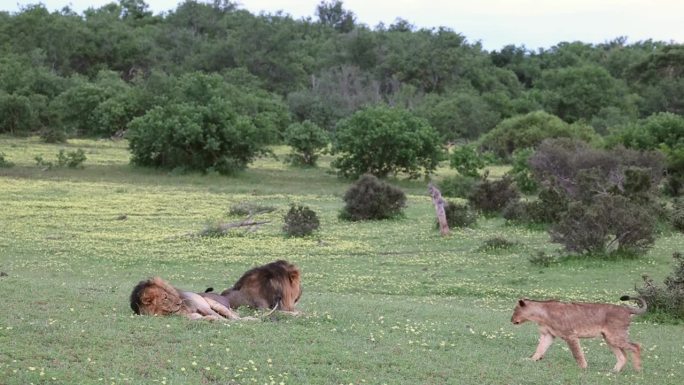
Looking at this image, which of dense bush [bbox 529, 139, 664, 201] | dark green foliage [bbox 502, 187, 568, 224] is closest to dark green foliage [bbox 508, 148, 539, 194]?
dense bush [bbox 529, 139, 664, 201]

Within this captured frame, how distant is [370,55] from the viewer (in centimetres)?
8750

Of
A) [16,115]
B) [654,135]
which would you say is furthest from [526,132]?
[16,115]

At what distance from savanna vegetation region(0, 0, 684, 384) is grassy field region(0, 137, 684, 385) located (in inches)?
2.1

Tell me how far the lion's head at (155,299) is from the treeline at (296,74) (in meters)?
40.6

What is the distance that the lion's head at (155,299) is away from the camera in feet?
35.9

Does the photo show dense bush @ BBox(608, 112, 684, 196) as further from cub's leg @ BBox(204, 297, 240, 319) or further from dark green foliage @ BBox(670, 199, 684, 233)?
cub's leg @ BBox(204, 297, 240, 319)

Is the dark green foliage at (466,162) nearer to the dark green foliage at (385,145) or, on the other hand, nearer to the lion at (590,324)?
Result: the dark green foliage at (385,145)

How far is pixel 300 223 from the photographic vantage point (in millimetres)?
25141

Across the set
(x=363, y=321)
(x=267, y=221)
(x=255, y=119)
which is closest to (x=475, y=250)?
(x=267, y=221)

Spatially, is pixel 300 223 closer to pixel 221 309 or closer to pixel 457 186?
pixel 221 309

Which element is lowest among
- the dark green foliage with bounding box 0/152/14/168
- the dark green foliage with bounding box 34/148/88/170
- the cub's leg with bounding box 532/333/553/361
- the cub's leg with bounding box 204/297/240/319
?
the dark green foliage with bounding box 0/152/14/168

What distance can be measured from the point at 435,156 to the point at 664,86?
36.7m

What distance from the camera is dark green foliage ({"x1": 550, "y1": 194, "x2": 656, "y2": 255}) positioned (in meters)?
21.0

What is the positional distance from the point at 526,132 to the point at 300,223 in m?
29.9
